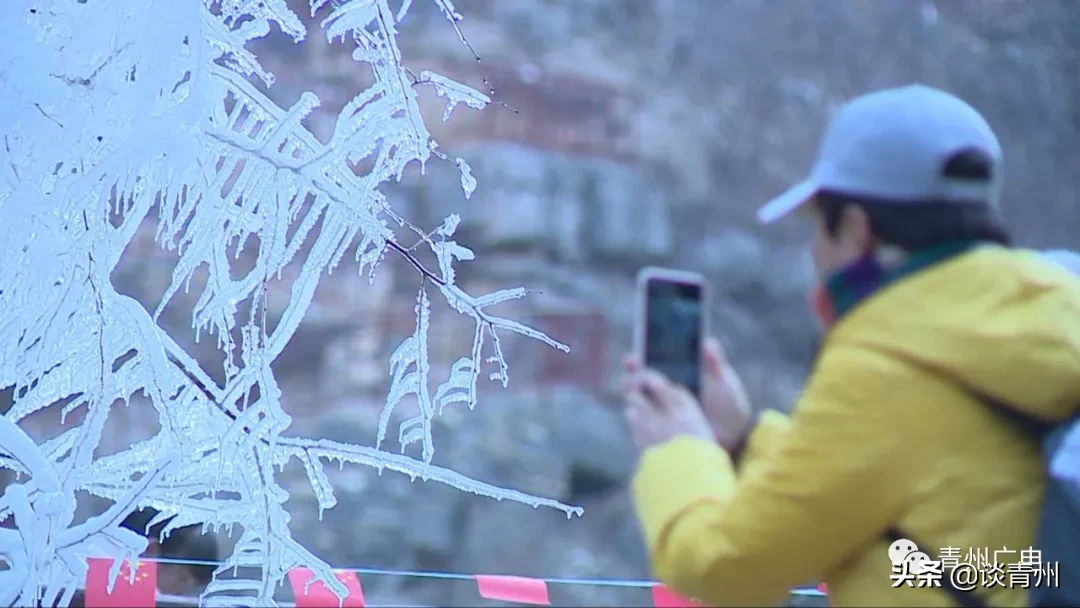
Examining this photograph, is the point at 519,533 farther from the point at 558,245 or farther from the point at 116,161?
the point at 116,161

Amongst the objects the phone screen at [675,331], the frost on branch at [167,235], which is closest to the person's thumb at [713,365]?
the phone screen at [675,331]

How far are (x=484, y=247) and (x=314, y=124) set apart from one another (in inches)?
22.3

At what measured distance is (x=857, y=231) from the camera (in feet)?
2.45

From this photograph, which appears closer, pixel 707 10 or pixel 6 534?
pixel 6 534

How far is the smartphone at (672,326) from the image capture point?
2.88 feet

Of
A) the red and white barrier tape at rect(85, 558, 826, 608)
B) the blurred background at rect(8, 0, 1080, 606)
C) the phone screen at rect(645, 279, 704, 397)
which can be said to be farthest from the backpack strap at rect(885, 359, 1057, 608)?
the blurred background at rect(8, 0, 1080, 606)

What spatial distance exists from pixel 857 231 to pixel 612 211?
1.13 metres

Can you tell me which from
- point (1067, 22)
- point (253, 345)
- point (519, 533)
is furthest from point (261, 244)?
point (1067, 22)

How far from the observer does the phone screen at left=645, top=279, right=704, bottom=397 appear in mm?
876

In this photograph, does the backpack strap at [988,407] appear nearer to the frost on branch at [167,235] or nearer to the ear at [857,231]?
the ear at [857,231]

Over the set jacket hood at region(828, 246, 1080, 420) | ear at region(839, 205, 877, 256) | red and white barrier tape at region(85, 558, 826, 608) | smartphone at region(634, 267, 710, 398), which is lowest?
red and white barrier tape at region(85, 558, 826, 608)

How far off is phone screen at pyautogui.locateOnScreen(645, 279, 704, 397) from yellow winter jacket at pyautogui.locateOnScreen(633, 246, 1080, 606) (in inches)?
6.9

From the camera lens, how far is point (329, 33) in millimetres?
1164

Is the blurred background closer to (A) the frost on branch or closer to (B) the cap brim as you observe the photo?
(A) the frost on branch
